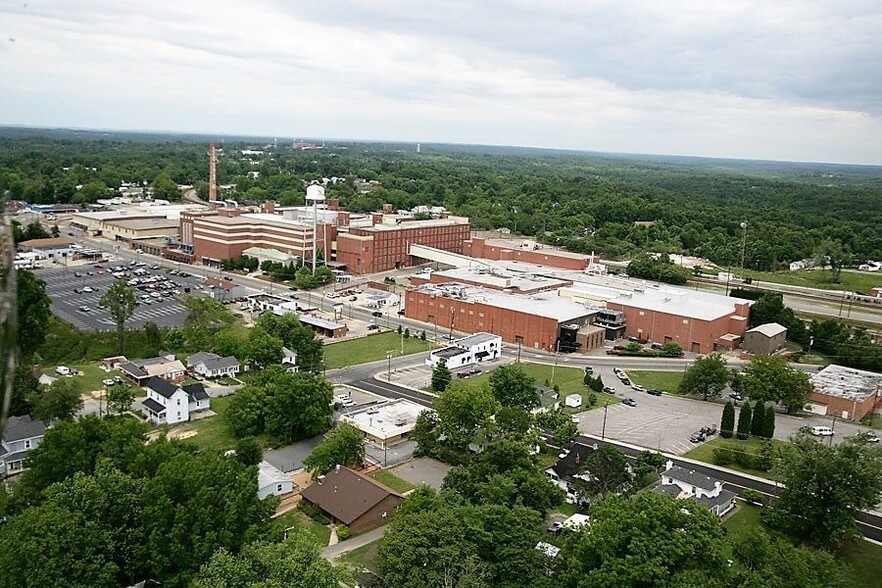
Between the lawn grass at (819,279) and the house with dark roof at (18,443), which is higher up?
the lawn grass at (819,279)

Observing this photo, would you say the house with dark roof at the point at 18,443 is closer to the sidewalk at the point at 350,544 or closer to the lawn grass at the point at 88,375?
the lawn grass at the point at 88,375

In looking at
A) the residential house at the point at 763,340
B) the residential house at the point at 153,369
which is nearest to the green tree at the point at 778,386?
the residential house at the point at 763,340

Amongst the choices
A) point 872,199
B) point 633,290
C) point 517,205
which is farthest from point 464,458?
point 872,199

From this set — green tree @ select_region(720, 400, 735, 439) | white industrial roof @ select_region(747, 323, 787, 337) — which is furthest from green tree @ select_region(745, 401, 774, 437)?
white industrial roof @ select_region(747, 323, 787, 337)

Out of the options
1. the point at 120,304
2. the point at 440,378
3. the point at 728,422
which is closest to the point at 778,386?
the point at 728,422

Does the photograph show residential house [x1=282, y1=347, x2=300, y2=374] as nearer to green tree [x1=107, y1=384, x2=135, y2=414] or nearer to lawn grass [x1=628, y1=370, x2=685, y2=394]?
green tree [x1=107, y1=384, x2=135, y2=414]

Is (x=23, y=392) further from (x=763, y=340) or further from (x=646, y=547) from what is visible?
(x=763, y=340)
